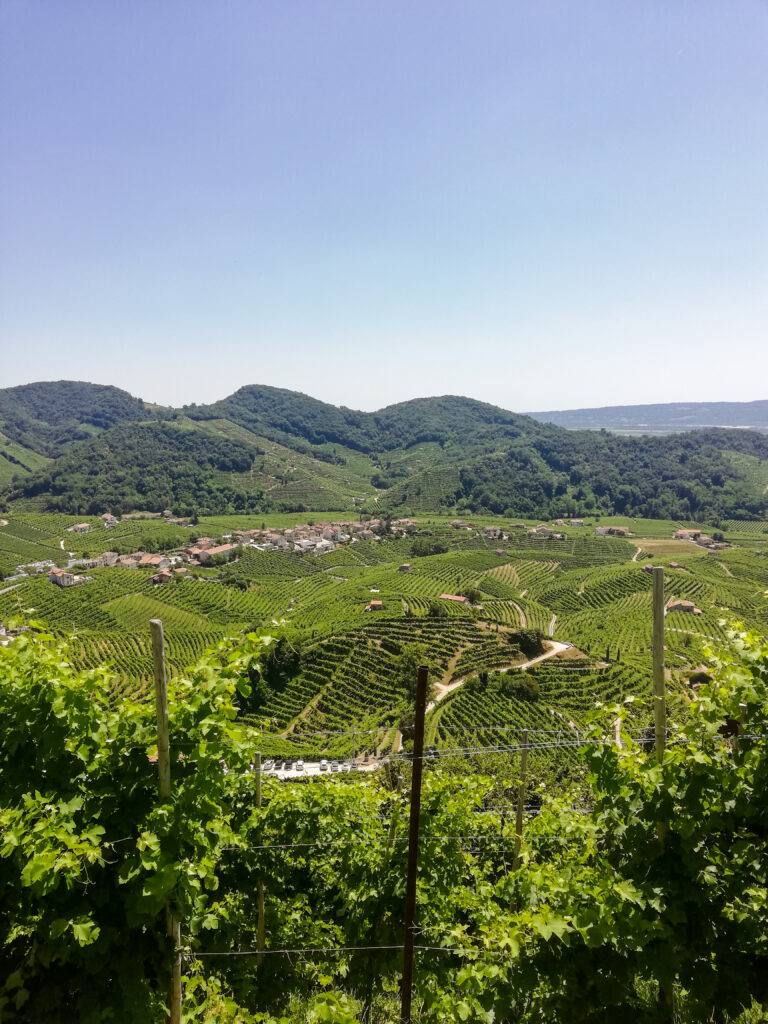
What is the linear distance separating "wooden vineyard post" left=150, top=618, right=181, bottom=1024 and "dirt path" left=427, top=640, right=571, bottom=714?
35.9 m

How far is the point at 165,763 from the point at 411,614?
53167 mm

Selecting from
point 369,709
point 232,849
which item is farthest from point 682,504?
point 232,849

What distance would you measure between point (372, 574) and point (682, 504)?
296 feet

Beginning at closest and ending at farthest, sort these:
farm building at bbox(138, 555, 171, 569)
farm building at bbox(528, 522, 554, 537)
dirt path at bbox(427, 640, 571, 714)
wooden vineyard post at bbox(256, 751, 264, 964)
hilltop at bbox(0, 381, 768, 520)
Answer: wooden vineyard post at bbox(256, 751, 264, 964) < dirt path at bbox(427, 640, 571, 714) < farm building at bbox(138, 555, 171, 569) < farm building at bbox(528, 522, 554, 537) < hilltop at bbox(0, 381, 768, 520)

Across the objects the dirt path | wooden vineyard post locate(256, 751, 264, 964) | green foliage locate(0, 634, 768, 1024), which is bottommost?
the dirt path

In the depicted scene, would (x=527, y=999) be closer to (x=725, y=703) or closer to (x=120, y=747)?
(x=725, y=703)

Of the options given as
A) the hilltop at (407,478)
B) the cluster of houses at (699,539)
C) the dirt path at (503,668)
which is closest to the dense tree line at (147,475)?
the hilltop at (407,478)

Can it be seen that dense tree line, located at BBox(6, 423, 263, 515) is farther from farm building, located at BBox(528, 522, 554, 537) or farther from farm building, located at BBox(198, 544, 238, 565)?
farm building, located at BBox(528, 522, 554, 537)

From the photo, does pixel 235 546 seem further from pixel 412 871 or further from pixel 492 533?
pixel 412 871

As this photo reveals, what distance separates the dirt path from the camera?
4001cm

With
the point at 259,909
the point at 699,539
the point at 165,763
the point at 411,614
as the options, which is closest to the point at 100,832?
the point at 165,763

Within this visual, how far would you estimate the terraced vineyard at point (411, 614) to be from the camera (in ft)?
125

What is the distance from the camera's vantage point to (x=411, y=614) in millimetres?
55594

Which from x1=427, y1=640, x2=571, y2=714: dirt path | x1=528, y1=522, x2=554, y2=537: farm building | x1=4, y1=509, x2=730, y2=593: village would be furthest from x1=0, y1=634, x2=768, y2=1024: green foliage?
x1=528, y1=522, x2=554, y2=537: farm building
